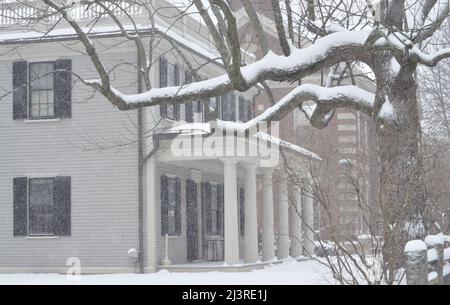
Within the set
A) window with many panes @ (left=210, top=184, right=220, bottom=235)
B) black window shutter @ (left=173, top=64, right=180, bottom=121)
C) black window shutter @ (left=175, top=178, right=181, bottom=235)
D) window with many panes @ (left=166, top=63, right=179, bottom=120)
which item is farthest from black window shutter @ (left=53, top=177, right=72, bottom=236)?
window with many panes @ (left=210, top=184, right=220, bottom=235)

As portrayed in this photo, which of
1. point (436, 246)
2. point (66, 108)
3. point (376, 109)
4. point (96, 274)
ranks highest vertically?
point (66, 108)

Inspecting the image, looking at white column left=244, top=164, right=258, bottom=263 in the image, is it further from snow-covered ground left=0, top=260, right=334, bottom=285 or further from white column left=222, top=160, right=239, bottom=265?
white column left=222, top=160, right=239, bottom=265

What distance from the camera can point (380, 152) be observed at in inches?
357

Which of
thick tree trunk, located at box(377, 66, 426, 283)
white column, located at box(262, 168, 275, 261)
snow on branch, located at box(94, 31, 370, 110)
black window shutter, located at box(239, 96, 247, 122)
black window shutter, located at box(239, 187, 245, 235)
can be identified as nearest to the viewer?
thick tree trunk, located at box(377, 66, 426, 283)

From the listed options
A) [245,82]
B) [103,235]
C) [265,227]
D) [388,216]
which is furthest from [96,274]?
[388,216]

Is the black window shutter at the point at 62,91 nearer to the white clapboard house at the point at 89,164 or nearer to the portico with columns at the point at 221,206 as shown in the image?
the white clapboard house at the point at 89,164

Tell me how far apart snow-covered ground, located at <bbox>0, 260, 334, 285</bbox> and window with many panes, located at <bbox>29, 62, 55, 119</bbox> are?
4.46 metres

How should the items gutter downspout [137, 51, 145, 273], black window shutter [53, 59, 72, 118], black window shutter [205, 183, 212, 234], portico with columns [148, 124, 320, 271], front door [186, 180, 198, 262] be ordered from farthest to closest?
black window shutter [205, 183, 212, 234], front door [186, 180, 198, 262], black window shutter [53, 59, 72, 118], portico with columns [148, 124, 320, 271], gutter downspout [137, 51, 145, 273]

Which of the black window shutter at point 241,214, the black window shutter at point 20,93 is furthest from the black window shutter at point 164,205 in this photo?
the black window shutter at point 241,214

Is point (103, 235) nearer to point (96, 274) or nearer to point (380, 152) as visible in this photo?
point (96, 274)

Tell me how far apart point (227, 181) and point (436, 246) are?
11.5 meters

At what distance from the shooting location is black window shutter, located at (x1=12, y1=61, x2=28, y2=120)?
2128 centimetres

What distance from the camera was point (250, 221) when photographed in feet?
72.7
